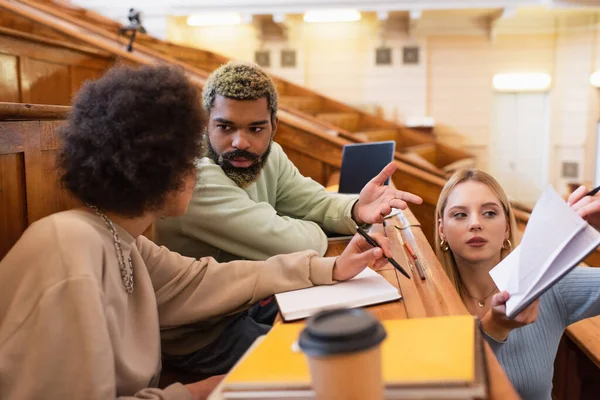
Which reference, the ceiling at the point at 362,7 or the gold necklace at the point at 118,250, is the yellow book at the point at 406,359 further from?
the ceiling at the point at 362,7

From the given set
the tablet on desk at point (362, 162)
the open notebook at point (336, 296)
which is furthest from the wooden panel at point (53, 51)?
the open notebook at point (336, 296)

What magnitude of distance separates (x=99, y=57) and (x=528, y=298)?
7.28ft

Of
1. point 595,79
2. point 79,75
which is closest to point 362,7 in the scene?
point 595,79

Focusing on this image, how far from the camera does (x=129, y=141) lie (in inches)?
28.6

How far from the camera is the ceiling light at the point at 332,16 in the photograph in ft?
13.9

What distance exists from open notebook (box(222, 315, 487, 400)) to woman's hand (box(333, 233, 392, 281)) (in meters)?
0.27

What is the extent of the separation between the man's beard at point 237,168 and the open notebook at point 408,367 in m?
0.69

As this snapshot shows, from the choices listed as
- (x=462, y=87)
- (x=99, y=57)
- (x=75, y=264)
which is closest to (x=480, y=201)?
(x=75, y=264)

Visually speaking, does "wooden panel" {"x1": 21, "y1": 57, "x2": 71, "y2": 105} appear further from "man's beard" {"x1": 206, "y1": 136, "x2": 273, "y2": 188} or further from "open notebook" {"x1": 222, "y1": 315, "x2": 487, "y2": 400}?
"open notebook" {"x1": 222, "y1": 315, "x2": 487, "y2": 400}

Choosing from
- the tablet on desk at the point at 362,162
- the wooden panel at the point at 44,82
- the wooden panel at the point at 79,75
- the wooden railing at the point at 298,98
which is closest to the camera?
the tablet on desk at the point at 362,162

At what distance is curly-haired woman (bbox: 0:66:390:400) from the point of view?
24.8 inches

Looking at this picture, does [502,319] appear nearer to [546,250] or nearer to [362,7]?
[546,250]

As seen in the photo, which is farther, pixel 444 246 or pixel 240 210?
pixel 444 246

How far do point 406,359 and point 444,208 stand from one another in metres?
0.82
